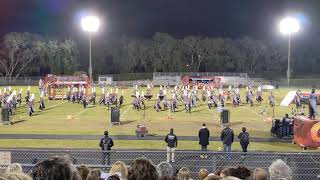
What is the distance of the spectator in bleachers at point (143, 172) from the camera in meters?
4.88

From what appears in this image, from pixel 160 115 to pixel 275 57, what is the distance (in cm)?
9892

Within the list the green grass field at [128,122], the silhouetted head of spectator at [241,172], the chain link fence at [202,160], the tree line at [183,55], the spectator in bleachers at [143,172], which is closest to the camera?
the spectator in bleachers at [143,172]

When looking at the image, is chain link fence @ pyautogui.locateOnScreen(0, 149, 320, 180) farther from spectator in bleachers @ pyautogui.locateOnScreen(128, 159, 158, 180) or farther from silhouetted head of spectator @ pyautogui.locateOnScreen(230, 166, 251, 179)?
spectator in bleachers @ pyautogui.locateOnScreen(128, 159, 158, 180)

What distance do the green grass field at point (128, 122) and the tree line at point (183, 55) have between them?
7716 cm

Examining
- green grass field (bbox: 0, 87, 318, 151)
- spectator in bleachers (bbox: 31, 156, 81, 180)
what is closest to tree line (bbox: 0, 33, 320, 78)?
green grass field (bbox: 0, 87, 318, 151)

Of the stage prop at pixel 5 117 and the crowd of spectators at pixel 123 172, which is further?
the stage prop at pixel 5 117

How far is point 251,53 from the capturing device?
13062 centimetres

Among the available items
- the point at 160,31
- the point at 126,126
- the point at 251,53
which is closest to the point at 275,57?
the point at 251,53

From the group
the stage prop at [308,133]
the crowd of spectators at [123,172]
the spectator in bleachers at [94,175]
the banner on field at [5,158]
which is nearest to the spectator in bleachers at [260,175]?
the crowd of spectators at [123,172]

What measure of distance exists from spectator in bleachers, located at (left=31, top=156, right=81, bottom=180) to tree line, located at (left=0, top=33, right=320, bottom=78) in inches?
4432

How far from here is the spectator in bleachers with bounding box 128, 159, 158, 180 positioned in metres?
4.88

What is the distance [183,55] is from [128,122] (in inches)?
3806

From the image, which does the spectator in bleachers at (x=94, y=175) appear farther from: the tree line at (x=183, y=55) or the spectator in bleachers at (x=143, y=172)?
the tree line at (x=183, y=55)

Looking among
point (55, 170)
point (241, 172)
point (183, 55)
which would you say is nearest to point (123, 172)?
point (241, 172)
